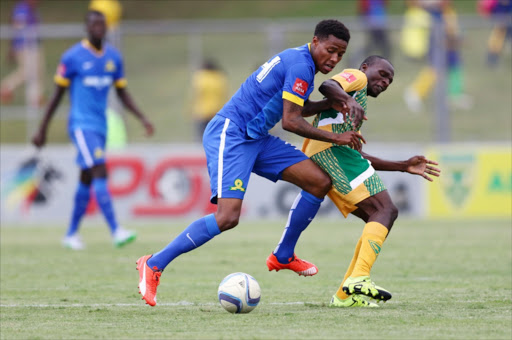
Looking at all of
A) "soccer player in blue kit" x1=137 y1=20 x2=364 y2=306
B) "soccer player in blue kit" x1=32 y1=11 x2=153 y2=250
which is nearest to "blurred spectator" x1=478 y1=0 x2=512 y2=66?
"soccer player in blue kit" x1=32 y1=11 x2=153 y2=250

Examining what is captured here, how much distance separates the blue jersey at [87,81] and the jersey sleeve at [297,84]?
506 centimetres

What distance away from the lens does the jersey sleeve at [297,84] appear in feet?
21.3

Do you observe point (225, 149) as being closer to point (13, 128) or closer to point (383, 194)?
point (383, 194)

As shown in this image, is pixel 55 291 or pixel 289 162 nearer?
pixel 289 162

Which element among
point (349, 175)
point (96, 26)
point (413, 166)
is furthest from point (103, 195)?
point (413, 166)

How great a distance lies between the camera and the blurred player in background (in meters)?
6.66

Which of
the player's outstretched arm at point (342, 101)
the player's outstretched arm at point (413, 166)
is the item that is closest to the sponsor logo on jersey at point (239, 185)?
the player's outstretched arm at point (342, 101)

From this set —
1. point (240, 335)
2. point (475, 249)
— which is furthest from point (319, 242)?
point (240, 335)

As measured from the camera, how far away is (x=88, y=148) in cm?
1094

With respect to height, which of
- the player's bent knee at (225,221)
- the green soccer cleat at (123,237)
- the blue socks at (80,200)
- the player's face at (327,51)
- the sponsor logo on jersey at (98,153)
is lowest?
the green soccer cleat at (123,237)

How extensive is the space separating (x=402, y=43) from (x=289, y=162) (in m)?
10.2

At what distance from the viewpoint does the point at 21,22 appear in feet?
63.7

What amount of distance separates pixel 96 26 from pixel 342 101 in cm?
518

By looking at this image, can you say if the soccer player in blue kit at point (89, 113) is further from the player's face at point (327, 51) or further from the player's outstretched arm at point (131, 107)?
the player's face at point (327, 51)
